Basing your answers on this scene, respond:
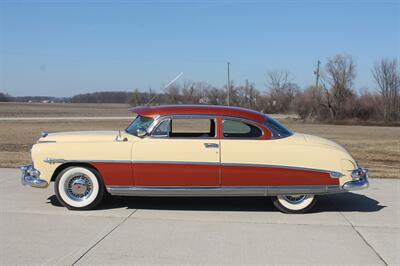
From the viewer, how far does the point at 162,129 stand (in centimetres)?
677

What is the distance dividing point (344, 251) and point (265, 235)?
926 millimetres

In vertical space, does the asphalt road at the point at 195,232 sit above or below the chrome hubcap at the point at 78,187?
below

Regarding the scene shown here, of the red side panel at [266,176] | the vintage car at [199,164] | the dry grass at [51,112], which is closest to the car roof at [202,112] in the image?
the vintage car at [199,164]

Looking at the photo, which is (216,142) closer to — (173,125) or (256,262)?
(173,125)

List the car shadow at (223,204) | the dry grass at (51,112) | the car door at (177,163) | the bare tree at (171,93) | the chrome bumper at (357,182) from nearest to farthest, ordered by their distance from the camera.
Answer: the car door at (177,163), the chrome bumper at (357,182), the car shadow at (223,204), the bare tree at (171,93), the dry grass at (51,112)

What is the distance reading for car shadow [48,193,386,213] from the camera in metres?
7.00

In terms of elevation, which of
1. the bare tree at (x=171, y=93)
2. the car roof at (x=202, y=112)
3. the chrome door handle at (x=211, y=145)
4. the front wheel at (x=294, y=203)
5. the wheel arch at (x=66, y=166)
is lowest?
the front wheel at (x=294, y=203)

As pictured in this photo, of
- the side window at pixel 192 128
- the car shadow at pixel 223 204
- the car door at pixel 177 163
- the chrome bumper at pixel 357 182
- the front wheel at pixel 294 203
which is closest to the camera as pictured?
the car door at pixel 177 163

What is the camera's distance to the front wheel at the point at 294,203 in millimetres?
6781

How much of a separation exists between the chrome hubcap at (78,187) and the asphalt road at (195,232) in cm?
28

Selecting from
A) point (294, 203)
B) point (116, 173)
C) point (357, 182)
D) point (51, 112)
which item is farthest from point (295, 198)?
point (51, 112)

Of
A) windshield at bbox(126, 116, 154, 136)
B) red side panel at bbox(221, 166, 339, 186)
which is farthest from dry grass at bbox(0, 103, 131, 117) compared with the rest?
red side panel at bbox(221, 166, 339, 186)

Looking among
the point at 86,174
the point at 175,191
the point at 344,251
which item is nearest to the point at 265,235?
the point at 344,251

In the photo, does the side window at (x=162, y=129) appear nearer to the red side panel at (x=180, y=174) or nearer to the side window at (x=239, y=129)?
the red side panel at (x=180, y=174)
